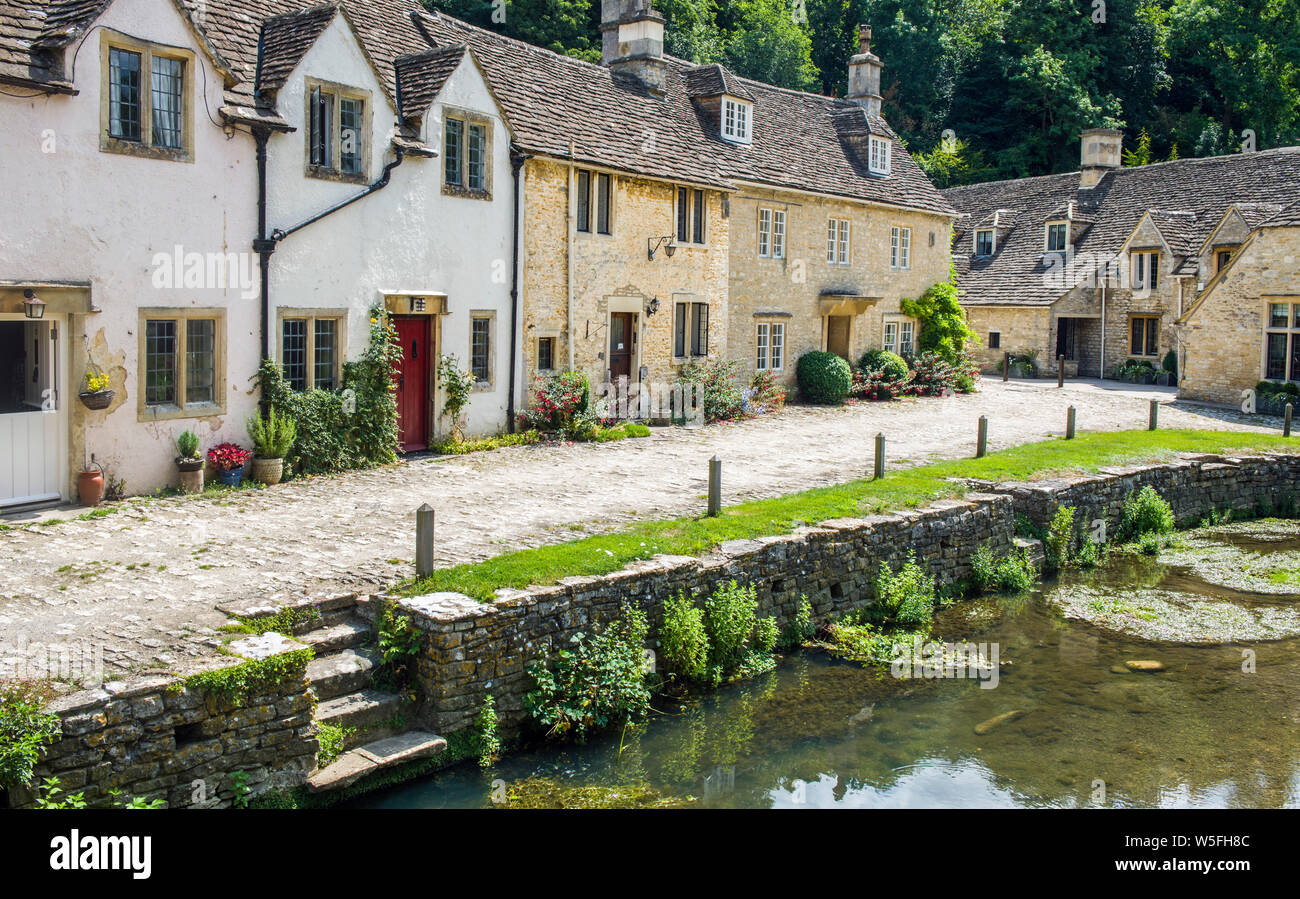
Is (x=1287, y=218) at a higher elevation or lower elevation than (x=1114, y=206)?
lower

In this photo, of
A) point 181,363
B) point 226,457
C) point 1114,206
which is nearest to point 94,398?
point 181,363

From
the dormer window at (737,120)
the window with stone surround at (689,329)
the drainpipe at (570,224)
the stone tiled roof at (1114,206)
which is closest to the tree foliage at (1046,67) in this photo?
the stone tiled roof at (1114,206)

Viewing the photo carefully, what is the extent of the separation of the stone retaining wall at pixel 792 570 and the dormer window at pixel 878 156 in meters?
16.4

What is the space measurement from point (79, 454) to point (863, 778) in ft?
35.4

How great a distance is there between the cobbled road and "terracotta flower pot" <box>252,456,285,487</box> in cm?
33

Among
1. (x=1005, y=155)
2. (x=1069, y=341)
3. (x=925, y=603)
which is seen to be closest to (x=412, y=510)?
(x=925, y=603)

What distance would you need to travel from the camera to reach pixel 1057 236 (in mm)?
44938

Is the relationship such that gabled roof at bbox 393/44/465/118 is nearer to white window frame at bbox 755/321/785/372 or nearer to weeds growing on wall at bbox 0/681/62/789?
white window frame at bbox 755/321/785/372

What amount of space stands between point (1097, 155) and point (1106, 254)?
6.72m

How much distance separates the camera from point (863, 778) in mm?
10039

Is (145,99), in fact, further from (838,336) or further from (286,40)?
(838,336)

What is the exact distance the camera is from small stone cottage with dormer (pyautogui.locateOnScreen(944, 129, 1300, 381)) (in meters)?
40.5

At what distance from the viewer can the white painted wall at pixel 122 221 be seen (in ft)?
44.2

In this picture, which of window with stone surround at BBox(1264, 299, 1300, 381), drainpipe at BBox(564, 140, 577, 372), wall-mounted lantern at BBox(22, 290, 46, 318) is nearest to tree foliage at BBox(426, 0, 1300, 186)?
window with stone surround at BBox(1264, 299, 1300, 381)
